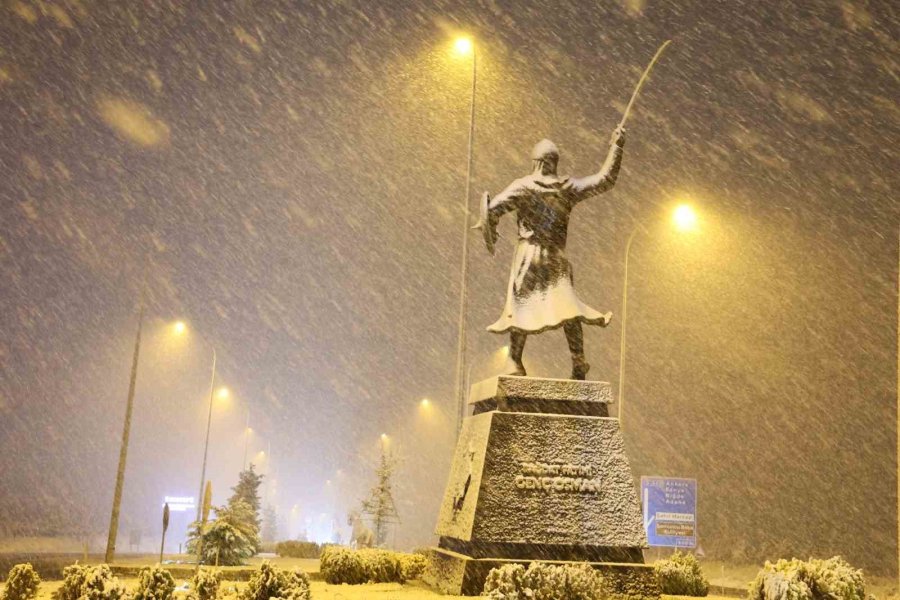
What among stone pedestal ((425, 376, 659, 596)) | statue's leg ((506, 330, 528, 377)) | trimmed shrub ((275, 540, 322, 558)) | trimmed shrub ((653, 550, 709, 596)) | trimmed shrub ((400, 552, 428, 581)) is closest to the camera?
stone pedestal ((425, 376, 659, 596))

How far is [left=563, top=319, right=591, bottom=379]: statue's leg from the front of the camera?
1168 centimetres

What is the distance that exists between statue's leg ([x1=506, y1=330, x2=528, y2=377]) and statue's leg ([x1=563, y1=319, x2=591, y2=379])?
0.51 metres

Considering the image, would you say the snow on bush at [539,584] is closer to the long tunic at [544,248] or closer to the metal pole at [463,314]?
the long tunic at [544,248]

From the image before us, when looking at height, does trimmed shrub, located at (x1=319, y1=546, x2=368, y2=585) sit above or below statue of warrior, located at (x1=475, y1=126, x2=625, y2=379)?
below

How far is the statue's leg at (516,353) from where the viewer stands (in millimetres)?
11789

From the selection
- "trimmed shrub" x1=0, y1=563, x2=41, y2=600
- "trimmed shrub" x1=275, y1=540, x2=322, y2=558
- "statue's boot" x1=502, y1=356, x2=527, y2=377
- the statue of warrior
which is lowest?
"trimmed shrub" x1=275, y1=540, x2=322, y2=558

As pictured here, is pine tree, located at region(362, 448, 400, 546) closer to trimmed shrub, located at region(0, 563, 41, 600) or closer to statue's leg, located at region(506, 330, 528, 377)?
statue's leg, located at region(506, 330, 528, 377)

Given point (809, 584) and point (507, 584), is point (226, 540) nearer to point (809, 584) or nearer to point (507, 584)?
point (507, 584)

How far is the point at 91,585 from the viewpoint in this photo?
9125 millimetres

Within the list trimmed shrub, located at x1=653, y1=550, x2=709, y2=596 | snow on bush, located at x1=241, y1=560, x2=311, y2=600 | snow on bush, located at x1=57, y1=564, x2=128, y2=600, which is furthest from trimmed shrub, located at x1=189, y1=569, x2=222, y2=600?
trimmed shrub, located at x1=653, y1=550, x2=709, y2=596

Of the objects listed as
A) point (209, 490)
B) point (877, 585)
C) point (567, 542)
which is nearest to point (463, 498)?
point (567, 542)

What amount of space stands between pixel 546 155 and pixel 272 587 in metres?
5.64

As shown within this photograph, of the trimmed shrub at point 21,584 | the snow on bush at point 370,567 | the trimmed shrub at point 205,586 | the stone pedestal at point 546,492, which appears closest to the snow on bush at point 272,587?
the trimmed shrub at point 205,586

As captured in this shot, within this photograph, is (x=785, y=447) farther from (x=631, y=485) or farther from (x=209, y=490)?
(x=209, y=490)
